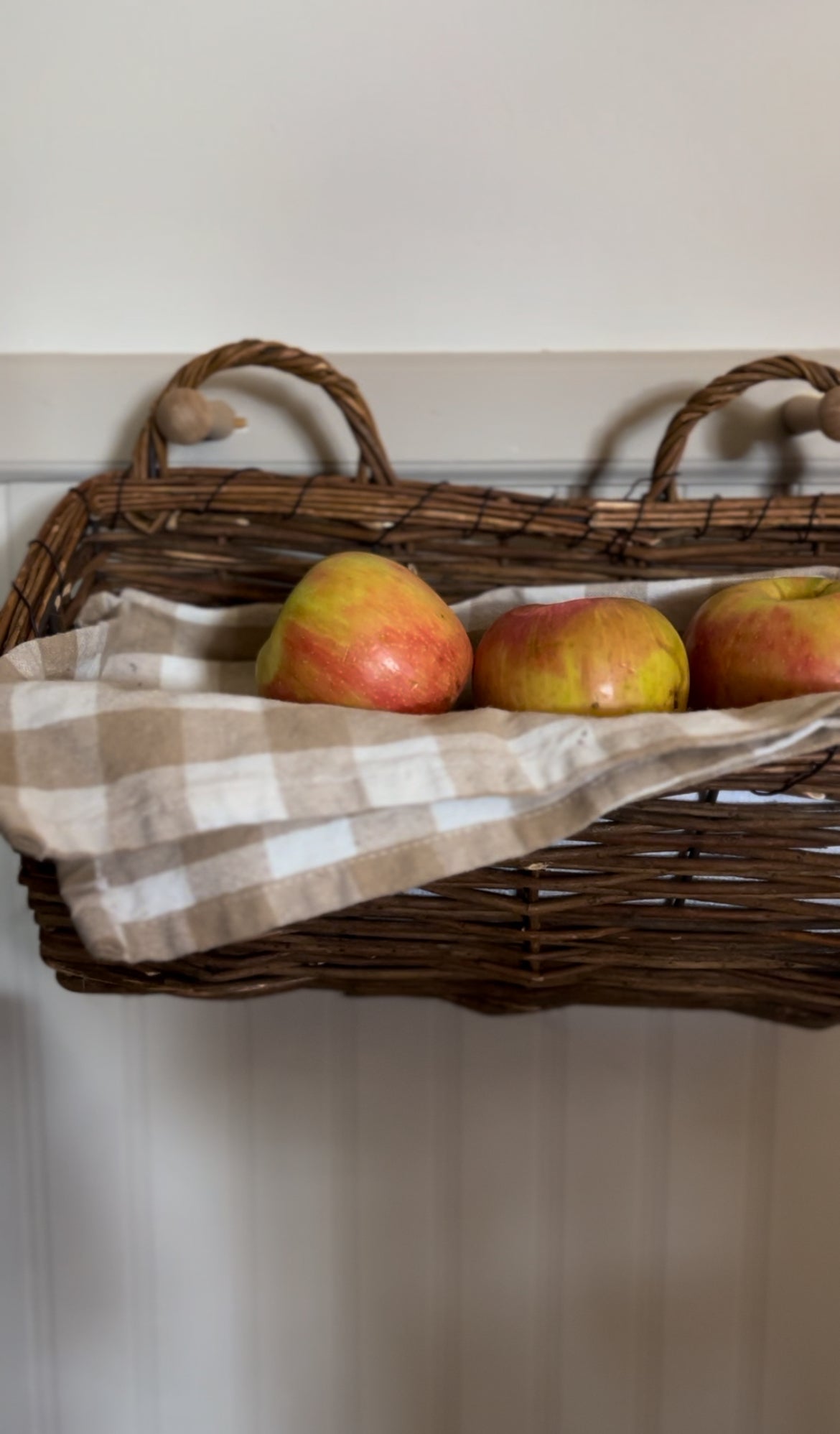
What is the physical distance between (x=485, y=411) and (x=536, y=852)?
0.36m

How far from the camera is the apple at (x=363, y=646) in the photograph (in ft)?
1.49

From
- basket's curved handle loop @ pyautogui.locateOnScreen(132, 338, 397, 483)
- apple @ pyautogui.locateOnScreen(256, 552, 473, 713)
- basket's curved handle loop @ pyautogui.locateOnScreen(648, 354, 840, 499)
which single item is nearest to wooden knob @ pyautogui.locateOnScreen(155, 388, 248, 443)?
basket's curved handle loop @ pyautogui.locateOnScreen(132, 338, 397, 483)

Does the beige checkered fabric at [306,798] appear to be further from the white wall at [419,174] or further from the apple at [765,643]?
the white wall at [419,174]

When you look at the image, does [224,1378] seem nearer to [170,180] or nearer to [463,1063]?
[463,1063]

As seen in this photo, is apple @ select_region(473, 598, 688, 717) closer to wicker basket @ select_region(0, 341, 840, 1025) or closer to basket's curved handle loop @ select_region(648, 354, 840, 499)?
wicker basket @ select_region(0, 341, 840, 1025)

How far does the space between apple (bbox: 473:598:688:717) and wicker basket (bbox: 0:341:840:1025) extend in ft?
0.19

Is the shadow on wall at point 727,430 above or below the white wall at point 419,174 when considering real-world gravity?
below

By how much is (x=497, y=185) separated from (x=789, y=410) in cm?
23

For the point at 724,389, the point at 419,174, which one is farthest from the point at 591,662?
the point at 419,174

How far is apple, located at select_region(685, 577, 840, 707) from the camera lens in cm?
44

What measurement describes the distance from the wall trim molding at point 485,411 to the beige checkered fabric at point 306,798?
0.31 m

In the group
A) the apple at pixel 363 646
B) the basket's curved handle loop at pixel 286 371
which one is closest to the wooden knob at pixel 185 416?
the basket's curved handle loop at pixel 286 371

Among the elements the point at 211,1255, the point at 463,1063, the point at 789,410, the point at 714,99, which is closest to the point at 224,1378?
the point at 211,1255

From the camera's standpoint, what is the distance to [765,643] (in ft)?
1.49
